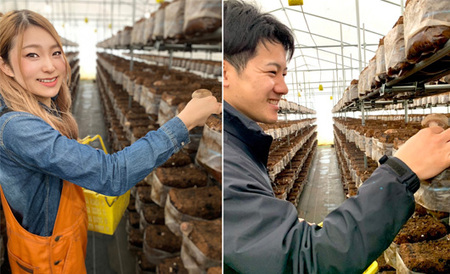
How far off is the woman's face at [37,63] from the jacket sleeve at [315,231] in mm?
802

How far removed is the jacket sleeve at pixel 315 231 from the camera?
575mm

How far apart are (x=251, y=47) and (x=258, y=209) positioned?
1.11ft

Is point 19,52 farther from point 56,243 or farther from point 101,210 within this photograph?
point 101,210

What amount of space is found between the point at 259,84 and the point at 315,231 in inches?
12.2

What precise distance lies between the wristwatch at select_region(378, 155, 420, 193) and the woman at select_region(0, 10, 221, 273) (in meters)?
0.56

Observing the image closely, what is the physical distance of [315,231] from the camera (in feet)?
1.96

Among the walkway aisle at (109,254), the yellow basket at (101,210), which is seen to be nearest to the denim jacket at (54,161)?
the yellow basket at (101,210)

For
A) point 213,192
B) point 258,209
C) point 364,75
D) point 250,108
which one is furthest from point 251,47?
point 364,75

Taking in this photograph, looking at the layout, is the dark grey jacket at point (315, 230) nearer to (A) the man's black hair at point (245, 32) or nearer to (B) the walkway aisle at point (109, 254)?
(A) the man's black hair at point (245, 32)

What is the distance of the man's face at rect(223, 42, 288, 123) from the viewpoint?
0.76 meters

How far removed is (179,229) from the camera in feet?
5.01

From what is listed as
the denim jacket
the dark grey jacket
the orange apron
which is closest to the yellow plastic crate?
the orange apron

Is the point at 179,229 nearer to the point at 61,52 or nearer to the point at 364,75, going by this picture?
the point at 61,52

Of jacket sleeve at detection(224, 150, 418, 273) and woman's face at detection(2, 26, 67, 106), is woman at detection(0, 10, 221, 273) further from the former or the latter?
jacket sleeve at detection(224, 150, 418, 273)
